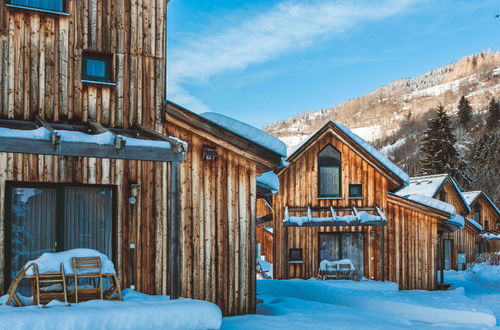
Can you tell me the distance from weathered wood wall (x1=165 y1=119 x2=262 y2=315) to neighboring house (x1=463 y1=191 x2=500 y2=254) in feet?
103

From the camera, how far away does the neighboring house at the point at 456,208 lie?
33281 millimetres

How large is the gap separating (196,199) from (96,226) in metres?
1.82

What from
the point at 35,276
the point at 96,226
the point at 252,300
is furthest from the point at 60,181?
the point at 252,300

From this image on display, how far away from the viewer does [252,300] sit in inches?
412

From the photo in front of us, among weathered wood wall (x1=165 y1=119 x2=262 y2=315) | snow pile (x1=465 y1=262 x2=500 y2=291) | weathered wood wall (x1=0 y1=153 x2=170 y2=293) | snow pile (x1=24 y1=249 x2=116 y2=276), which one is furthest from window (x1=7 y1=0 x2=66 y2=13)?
snow pile (x1=465 y1=262 x2=500 y2=291)

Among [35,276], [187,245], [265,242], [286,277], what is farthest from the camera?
[265,242]

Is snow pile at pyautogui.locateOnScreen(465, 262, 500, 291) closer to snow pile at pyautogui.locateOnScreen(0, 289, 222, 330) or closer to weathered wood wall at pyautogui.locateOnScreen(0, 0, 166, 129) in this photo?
weathered wood wall at pyautogui.locateOnScreen(0, 0, 166, 129)

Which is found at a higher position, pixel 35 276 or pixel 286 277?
pixel 35 276

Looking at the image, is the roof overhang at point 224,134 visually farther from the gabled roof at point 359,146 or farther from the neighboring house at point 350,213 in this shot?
the gabled roof at point 359,146

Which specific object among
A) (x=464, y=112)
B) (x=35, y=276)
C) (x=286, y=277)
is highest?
(x=464, y=112)

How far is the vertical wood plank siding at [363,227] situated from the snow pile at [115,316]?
Answer: 39.5 feet

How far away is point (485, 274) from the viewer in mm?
26156

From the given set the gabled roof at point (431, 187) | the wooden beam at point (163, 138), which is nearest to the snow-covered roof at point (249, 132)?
the wooden beam at point (163, 138)

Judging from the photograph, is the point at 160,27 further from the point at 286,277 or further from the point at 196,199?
the point at 286,277
